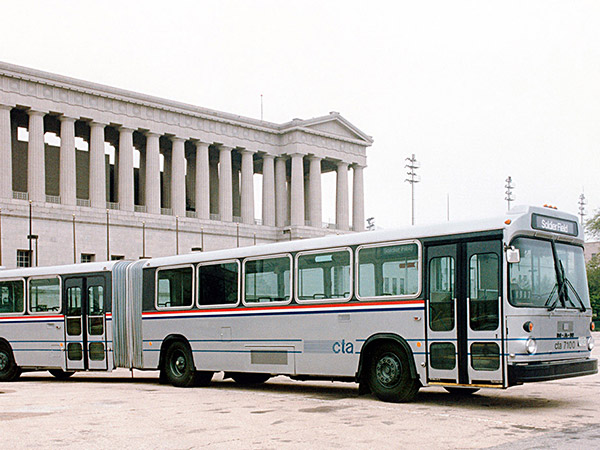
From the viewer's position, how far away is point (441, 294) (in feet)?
46.7

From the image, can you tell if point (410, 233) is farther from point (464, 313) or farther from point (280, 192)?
point (280, 192)

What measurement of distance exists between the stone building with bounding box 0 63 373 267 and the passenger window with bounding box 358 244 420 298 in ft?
173

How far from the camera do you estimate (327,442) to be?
10617 millimetres

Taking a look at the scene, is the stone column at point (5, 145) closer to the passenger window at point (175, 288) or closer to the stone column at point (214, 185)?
the stone column at point (214, 185)

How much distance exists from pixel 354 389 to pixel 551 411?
5.54 m

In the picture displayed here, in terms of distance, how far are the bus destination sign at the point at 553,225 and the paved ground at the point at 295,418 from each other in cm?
292

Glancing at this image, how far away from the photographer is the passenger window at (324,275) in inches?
626

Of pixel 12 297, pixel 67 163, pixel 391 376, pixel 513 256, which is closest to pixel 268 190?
pixel 67 163

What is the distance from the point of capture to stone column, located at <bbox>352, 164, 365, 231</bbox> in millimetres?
99475

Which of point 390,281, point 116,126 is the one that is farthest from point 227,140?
point 390,281

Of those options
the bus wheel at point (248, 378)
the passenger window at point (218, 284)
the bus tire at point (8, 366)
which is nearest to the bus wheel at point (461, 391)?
the passenger window at point (218, 284)

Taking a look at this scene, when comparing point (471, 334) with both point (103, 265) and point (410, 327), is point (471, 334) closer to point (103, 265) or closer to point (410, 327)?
point (410, 327)

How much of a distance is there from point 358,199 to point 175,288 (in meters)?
82.1

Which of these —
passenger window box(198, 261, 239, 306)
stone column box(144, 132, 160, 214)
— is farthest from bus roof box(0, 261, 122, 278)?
stone column box(144, 132, 160, 214)
